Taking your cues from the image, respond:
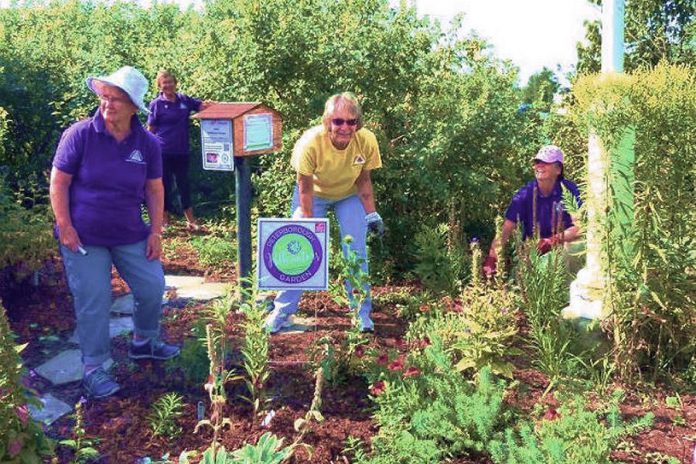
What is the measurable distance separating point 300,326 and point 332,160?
1.16 m

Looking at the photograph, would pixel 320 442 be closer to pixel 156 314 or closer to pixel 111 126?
pixel 156 314

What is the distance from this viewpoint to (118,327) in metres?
5.06

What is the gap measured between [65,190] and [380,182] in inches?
115

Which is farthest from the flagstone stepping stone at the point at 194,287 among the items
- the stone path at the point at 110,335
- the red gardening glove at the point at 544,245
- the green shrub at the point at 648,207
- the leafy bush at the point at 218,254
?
the green shrub at the point at 648,207

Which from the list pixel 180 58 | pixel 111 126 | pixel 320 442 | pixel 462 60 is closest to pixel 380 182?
pixel 462 60

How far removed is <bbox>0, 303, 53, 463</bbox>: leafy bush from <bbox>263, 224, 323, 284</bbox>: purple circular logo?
160 centimetres

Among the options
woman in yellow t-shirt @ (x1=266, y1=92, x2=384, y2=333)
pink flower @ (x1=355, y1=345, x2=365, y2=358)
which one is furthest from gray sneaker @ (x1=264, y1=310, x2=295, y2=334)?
pink flower @ (x1=355, y1=345, x2=365, y2=358)

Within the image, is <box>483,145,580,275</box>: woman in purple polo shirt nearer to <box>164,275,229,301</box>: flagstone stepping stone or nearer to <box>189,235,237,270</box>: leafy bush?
<box>164,275,229,301</box>: flagstone stepping stone

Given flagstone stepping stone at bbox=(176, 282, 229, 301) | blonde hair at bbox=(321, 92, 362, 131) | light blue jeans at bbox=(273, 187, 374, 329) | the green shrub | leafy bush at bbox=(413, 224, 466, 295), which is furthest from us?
flagstone stepping stone at bbox=(176, 282, 229, 301)

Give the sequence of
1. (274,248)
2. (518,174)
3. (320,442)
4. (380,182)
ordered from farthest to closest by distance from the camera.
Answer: (518,174) → (380,182) → (274,248) → (320,442)

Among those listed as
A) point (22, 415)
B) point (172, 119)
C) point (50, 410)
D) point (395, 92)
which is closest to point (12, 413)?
point (22, 415)

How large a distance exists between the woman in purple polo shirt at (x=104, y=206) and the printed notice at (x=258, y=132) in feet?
2.60

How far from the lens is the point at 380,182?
6203 mm

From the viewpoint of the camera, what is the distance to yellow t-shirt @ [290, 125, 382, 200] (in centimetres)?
468
